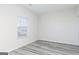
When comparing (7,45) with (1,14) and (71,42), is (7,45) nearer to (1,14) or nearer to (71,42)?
(1,14)

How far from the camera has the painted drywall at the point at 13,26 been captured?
217 centimetres

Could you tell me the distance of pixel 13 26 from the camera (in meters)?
2.30

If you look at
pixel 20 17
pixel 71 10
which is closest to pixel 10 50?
pixel 20 17

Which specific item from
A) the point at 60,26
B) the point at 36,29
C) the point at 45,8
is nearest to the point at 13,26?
the point at 36,29

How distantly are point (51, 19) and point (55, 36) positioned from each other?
1.87 ft

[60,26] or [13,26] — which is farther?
[60,26]

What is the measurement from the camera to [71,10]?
2600 millimetres

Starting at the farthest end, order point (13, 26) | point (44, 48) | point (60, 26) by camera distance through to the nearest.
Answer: point (60, 26)
point (44, 48)
point (13, 26)

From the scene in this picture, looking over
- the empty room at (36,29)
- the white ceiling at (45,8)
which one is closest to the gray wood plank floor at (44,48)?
the empty room at (36,29)

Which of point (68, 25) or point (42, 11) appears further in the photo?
point (68, 25)

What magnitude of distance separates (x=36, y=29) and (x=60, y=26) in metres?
0.86

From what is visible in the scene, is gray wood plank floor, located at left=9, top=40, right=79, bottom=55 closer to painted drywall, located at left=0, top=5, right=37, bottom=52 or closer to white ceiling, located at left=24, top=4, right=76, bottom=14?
painted drywall, located at left=0, top=5, right=37, bottom=52

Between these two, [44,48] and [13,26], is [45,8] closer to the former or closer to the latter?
[13,26]

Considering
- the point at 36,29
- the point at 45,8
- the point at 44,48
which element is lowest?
the point at 44,48
